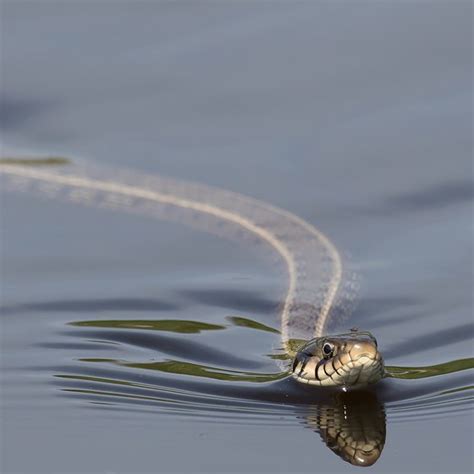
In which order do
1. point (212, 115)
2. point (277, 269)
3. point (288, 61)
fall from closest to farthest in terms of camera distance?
point (277, 269)
point (212, 115)
point (288, 61)

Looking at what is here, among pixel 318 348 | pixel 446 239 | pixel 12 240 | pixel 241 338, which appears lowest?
pixel 318 348

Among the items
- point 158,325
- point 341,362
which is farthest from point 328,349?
point 158,325

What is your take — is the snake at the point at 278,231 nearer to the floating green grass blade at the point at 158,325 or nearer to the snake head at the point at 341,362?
the snake head at the point at 341,362

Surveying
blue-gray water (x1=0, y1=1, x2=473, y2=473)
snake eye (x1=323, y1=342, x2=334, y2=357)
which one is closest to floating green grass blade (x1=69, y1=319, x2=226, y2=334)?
blue-gray water (x1=0, y1=1, x2=473, y2=473)

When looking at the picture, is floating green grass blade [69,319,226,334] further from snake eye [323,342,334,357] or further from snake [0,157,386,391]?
snake eye [323,342,334,357]

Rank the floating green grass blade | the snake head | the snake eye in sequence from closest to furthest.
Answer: the snake head < the snake eye < the floating green grass blade

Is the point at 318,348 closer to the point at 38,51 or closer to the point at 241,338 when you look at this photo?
the point at 241,338

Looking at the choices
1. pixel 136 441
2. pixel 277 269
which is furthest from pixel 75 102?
pixel 136 441
